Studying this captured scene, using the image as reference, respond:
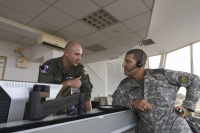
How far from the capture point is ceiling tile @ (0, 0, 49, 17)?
2.06 metres

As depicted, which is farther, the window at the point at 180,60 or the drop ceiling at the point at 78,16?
→ the window at the point at 180,60

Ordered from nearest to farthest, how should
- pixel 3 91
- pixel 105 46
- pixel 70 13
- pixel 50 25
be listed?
pixel 3 91, pixel 70 13, pixel 50 25, pixel 105 46

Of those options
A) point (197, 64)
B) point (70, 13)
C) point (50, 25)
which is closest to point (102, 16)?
point (70, 13)

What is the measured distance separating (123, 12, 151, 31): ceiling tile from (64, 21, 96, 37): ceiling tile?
87 cm

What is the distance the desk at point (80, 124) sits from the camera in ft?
1.56

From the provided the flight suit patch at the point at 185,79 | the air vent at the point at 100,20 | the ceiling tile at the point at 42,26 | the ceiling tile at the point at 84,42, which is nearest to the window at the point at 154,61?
the ceiling tile at the point at 84,42

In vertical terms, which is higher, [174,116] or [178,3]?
[178,3]

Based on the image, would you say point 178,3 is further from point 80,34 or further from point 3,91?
point 3,91

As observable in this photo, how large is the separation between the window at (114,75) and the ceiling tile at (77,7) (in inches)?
206

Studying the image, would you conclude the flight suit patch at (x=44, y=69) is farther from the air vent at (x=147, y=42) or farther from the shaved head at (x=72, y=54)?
the air vent at (x=147, y=42)

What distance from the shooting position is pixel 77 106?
0.75 meters

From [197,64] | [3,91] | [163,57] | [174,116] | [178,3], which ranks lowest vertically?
[174,116]

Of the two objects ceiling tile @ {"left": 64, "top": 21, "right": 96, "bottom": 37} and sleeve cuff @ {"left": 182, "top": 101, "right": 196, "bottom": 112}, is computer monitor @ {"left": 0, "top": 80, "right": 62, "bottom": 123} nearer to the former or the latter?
sleeve cuff @ {"left": 182, "top": 101, "right": 196, "bottom": 112}

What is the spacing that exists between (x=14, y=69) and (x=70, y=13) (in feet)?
9.31
